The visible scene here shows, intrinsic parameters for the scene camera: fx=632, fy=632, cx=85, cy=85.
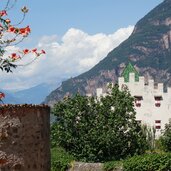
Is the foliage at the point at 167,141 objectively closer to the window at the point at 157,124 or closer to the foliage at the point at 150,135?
the foliage at the point at 150,135

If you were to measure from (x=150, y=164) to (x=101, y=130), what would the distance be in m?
9.11

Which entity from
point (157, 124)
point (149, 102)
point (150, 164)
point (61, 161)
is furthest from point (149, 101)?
point (150, 164)

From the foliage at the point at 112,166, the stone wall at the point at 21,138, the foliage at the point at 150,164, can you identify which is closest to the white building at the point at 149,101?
Answer: the foliage at the point at 150,164

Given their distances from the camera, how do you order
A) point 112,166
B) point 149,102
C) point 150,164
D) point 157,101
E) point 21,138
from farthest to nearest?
1. point 157,101
2. point 149,102
3. point 150,164
4. point 112,166
5. point 21,138

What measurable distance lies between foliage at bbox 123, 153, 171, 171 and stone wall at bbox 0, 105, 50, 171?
96.0ft

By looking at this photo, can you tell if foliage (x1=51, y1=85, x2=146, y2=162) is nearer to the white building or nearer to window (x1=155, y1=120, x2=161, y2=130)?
the white building

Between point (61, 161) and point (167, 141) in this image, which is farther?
point (167, 141)

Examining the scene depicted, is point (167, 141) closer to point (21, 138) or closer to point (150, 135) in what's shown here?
point (150, 135)

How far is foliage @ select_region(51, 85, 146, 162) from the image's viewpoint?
48500 mm

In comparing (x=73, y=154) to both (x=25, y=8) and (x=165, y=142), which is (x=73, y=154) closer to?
(x=165, y=142)

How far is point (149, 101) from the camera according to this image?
70812 mm

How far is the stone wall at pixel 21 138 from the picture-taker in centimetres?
1066

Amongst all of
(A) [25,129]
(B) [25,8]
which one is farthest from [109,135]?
(A) [25,129]

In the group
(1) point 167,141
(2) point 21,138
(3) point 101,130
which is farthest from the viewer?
(1) point 167,141
